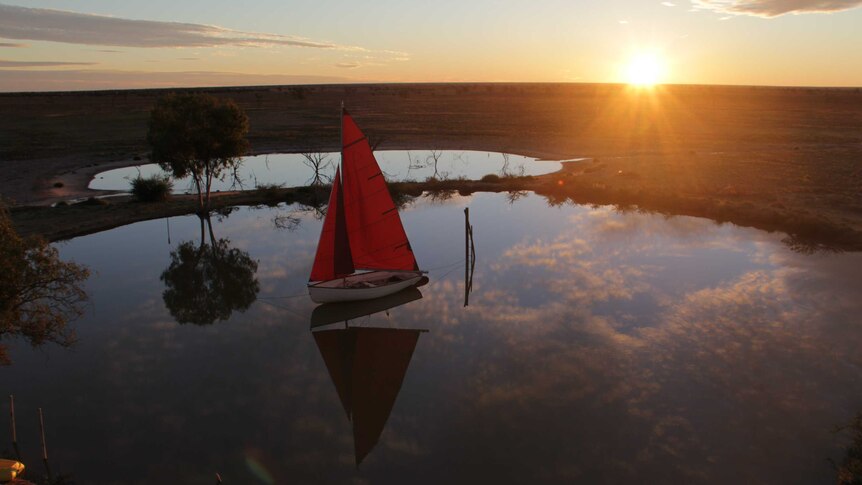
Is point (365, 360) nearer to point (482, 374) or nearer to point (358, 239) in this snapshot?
point (482, 374)

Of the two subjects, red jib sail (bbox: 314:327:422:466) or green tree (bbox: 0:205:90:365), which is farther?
red jib sail (bbox: 314:327:422:466)

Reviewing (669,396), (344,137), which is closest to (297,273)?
(344,137)

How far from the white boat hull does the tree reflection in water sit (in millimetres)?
3781

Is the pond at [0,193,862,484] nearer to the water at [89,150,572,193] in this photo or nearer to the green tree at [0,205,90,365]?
the green tree at [0,205,90,365]

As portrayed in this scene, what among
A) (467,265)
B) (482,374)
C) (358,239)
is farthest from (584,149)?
(482,374)

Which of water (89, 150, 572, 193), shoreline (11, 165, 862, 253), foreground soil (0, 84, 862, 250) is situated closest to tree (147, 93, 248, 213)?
shoreline (11, 165, 862, 253)

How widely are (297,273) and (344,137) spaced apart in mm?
8550

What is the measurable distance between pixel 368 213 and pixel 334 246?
2218mm

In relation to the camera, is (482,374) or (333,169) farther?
(333,169)

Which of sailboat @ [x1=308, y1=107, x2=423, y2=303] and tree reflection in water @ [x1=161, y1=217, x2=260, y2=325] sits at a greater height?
sailboat @ [x1=308, y1=107, x2=423, y2=303]

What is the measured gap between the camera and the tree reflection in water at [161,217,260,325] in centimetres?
2533

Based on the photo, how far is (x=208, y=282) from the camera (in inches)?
1134

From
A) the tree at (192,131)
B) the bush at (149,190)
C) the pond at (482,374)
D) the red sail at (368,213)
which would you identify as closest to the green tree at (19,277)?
→ the pond at (482,374)

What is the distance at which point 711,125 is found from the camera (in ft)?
297
